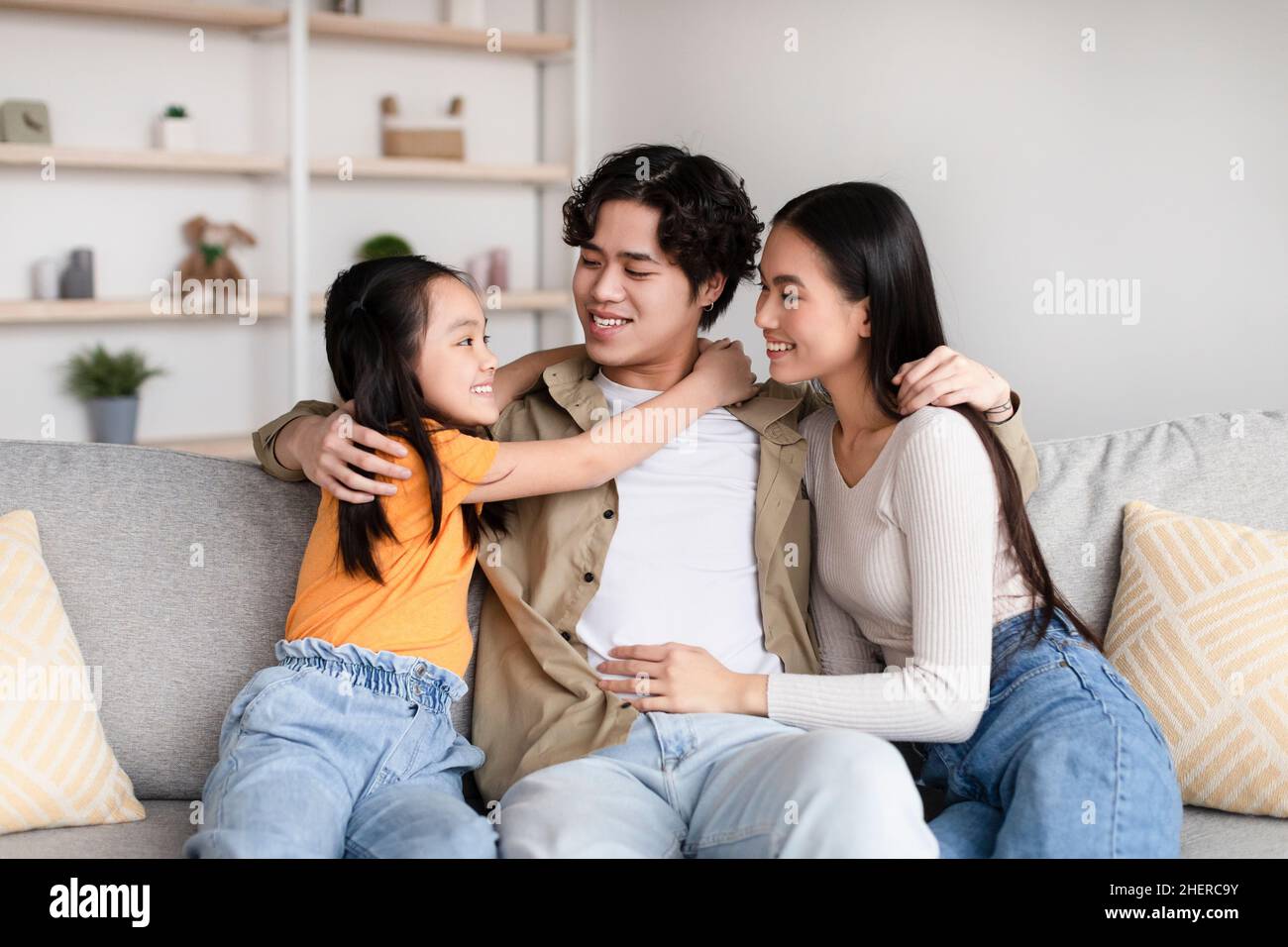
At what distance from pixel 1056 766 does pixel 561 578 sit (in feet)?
2.22

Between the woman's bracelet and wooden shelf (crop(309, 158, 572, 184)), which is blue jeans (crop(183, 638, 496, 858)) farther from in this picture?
wooden shelf (crop(309, 158, 572, 184))

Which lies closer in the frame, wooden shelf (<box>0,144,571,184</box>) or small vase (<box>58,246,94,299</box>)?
wooden shelf (<box>0,144,571,184</box>)

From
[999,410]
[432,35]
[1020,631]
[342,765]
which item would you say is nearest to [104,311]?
[432,35]

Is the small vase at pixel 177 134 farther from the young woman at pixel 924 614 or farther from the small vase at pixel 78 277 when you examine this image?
the young woman at pixel 924 614

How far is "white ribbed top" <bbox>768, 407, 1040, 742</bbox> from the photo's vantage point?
59.6 inches

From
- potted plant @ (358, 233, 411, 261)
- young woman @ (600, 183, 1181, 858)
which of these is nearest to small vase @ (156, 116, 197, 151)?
potted plant @ (358, 233, 411, 261)

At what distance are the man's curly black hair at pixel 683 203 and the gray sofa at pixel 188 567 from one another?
565mm

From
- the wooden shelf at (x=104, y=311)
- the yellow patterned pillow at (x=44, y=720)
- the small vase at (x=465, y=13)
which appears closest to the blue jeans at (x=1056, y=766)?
the yellow patterned pillow at (x=44, y=720)

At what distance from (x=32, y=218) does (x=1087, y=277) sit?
3.10 meters

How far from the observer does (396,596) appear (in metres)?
1.62

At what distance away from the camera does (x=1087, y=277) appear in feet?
9.12

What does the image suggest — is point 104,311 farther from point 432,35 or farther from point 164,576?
→ point 164,576
